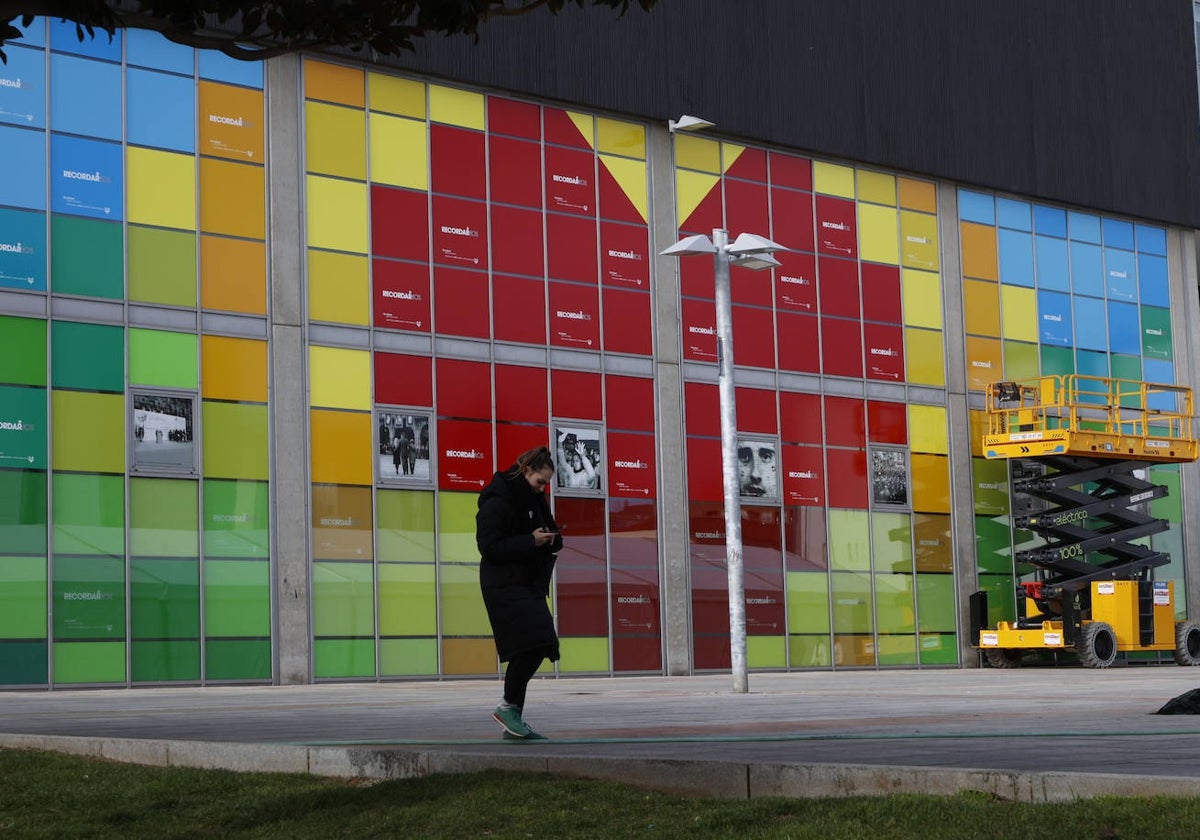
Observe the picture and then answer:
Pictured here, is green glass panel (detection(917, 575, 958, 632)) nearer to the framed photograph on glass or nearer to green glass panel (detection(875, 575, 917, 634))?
green glass panel (detection(875, 575, 917, 634))

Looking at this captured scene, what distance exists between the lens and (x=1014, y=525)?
38.8 m

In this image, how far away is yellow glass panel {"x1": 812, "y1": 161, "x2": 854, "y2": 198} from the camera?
3675 cm

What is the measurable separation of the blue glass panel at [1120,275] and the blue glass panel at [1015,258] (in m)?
2.72

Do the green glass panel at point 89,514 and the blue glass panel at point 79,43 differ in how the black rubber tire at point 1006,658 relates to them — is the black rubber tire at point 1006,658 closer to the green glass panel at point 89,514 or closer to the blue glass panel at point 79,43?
the green glass panel at point 89,514

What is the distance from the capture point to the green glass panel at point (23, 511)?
82.1 feet

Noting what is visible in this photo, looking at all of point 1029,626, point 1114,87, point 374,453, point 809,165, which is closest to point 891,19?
point 809,165

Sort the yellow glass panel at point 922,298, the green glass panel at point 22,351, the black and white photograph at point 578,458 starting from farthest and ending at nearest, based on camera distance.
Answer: the yellow glass panel at point 922,298, the black and white photograph at point 578,458, the green glass panel at point 22,351

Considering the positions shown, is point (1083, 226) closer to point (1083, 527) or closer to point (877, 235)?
point (877, 235)

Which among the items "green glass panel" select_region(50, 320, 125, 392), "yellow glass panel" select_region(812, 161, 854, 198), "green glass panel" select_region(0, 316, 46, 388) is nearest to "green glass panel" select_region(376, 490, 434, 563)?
"green glass panel" select_region(50, 320, 125, 392)

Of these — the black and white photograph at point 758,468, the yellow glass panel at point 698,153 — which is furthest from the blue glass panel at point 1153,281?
the yellow glass panel at point 698,153

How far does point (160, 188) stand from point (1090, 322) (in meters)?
23.2

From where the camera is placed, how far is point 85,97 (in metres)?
26.8

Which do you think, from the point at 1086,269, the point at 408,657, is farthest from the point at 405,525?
the point at 1086,269

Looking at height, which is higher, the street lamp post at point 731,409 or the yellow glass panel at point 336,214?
the yellow glass panel at point 336,214
